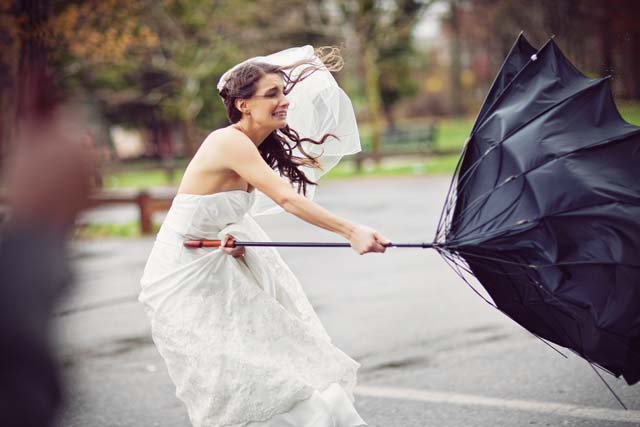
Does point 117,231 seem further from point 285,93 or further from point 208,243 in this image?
point 208,243

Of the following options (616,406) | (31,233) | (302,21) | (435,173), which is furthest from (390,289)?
(302,21)

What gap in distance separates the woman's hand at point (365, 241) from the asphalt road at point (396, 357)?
1.03 metres

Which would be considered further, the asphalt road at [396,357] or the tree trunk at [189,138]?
the tree trunk at [189,138]

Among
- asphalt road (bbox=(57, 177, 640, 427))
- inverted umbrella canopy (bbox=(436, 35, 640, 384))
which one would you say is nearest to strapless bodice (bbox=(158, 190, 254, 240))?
A: asphalt road (bbox=(57, 177, 640, 427))

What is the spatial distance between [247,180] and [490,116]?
3.90ft

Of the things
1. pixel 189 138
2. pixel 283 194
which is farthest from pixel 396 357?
pixel 189 138

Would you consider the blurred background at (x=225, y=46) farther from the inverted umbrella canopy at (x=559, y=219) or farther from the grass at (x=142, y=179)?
the inverted umbrella canopy at (x=559, y=219)

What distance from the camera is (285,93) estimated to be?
16.3 ft

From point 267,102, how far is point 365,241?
2.80 feet

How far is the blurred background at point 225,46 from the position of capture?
22.2 metres

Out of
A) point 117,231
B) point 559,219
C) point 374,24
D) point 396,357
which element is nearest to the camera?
point 559,219

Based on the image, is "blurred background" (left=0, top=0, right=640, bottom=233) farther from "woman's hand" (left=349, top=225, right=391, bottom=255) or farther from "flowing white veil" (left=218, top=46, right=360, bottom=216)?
"woman's hand" (left=349, top=225, right=391, bottom=255)

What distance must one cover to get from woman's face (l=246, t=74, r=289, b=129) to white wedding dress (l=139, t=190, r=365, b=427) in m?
0.36

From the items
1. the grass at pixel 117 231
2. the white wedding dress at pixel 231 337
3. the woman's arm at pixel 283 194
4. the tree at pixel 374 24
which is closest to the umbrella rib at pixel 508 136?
the woman's arm at pixel 283 194
